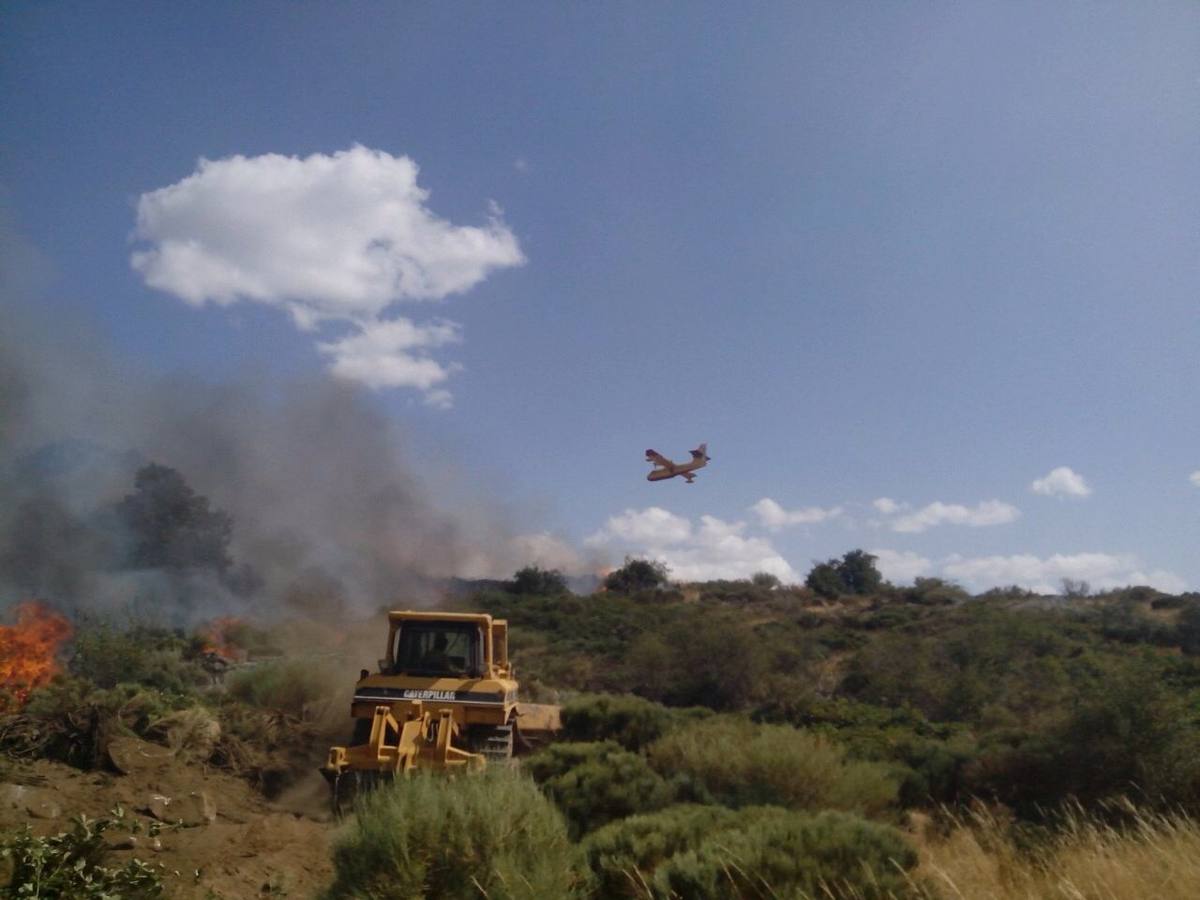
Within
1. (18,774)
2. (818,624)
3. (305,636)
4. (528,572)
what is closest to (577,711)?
(18,774)

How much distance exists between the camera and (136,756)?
11070mm

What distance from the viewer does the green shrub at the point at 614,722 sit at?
50.0 ft

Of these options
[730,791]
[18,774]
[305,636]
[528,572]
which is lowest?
[730,791]

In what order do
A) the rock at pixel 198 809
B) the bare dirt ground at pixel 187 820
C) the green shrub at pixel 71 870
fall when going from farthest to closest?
the rock at pixel 198 809 < the bare dirt ground at pixel 187 820 < the green shrub at pixel 71 870

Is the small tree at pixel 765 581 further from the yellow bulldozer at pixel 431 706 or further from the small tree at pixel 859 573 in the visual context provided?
the yellow bulldozer at pixel 431 706

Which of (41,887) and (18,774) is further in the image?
(18,774)

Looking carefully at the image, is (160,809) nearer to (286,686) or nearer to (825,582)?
(286,686)

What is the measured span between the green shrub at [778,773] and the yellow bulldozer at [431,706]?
2470mm

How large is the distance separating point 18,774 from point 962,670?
27437 millimetres

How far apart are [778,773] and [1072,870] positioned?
466 cm

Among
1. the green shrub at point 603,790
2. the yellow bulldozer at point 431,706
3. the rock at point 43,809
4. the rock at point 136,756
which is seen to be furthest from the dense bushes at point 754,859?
the rock at point 136,756

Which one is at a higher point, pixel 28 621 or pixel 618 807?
pixel 28 621

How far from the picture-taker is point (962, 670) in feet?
96.1

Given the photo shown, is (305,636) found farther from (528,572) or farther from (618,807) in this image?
(528,572)
